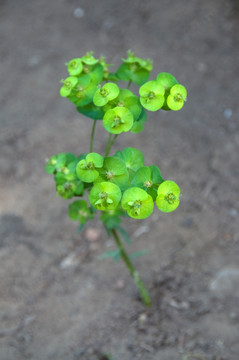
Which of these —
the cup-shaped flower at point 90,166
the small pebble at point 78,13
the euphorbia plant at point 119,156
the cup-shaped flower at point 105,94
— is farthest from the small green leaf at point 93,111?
the small pebble at point 78,13

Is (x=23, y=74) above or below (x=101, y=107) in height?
above

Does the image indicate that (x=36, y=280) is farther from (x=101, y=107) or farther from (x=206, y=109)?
(x=206, y=109)

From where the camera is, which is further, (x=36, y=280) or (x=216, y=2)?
(x=216, y=2)

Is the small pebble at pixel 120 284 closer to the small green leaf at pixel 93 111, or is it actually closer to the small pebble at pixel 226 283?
the small pebble at pixel 226 283

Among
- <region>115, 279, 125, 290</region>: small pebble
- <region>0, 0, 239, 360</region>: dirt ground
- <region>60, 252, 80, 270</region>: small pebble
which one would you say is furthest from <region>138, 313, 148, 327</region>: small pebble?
<region>60, 252, 80, 270</region>: small pebble

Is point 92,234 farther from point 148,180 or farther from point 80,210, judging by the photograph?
point 148,180

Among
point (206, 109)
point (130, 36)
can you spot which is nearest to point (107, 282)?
point (206, 109)

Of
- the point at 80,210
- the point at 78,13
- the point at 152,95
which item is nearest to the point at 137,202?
the point at 152,95
